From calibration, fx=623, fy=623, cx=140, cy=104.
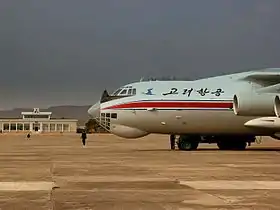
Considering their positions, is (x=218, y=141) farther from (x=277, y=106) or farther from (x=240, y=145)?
(x=277, y=106)

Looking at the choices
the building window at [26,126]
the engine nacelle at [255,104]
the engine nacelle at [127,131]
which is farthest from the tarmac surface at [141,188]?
the building window at [26,126]

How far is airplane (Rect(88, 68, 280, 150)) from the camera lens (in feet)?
107

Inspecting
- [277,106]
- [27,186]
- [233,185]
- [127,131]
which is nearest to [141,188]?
[233,185]

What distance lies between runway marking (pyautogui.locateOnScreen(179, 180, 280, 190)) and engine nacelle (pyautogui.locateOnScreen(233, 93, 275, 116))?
16576mm

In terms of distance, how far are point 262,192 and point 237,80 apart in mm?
21295

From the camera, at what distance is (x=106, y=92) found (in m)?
34.8

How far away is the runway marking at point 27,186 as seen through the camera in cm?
1359

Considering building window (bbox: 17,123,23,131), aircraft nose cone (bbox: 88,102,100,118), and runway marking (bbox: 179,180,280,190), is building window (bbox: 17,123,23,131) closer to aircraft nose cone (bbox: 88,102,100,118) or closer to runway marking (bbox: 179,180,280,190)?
aircraft nose cone (bbox: 88,102,100,118)

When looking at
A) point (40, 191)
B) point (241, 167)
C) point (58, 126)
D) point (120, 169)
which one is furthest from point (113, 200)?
point (58, 126)

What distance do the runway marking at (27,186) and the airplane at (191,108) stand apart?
1844cm

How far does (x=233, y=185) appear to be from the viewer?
46.6ft

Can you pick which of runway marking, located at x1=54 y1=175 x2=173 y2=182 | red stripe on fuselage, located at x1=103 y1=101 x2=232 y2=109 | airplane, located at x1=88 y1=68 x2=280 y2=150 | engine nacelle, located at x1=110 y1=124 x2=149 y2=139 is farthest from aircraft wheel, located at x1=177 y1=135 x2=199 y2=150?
runway marking, located at x1=54 y1=175 x2=173 y2=182

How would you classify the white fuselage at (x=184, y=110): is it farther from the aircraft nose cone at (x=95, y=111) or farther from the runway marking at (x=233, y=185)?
the runway marking at (x=233, y=185)

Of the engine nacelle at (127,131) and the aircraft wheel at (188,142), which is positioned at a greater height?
the engine nacelle at (127,131)
